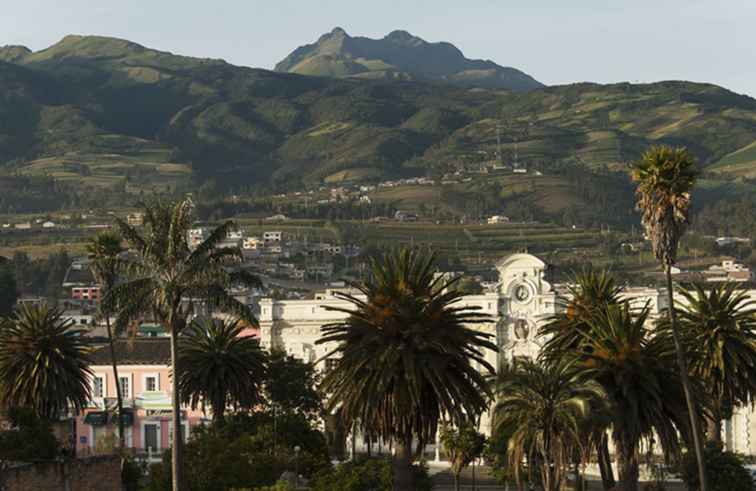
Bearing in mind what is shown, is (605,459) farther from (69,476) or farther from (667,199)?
(69,476)

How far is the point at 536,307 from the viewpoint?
5536 inches

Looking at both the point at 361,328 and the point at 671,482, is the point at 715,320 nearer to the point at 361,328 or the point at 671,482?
the point at 671,482

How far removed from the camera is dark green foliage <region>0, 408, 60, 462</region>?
223ft

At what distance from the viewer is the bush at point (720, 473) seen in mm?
82062

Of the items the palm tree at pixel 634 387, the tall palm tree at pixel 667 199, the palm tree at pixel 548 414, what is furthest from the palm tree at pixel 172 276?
the tall palm tree at pixel 667 199

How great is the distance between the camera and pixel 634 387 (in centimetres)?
6644

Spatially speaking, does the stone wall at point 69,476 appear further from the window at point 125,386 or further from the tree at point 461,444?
the window at point 125,386

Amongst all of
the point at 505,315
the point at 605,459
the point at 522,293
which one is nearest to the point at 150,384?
the point at 505,315

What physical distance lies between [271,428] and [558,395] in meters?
Answer: 41.5

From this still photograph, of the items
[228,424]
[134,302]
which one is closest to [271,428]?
[228,424]

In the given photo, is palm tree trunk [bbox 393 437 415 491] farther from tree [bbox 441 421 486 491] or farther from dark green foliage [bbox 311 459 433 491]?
tree [bbox 441 421 486 491]

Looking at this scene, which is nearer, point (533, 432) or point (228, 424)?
point (533, 432)

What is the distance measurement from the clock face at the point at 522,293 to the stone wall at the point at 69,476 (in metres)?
81.8

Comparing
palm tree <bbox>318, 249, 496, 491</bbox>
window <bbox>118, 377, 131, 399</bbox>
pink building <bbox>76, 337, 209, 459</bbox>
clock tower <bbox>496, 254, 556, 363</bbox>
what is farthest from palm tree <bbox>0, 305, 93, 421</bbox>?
clock tower <bbox>496, 254, 556, 363</bbox>
